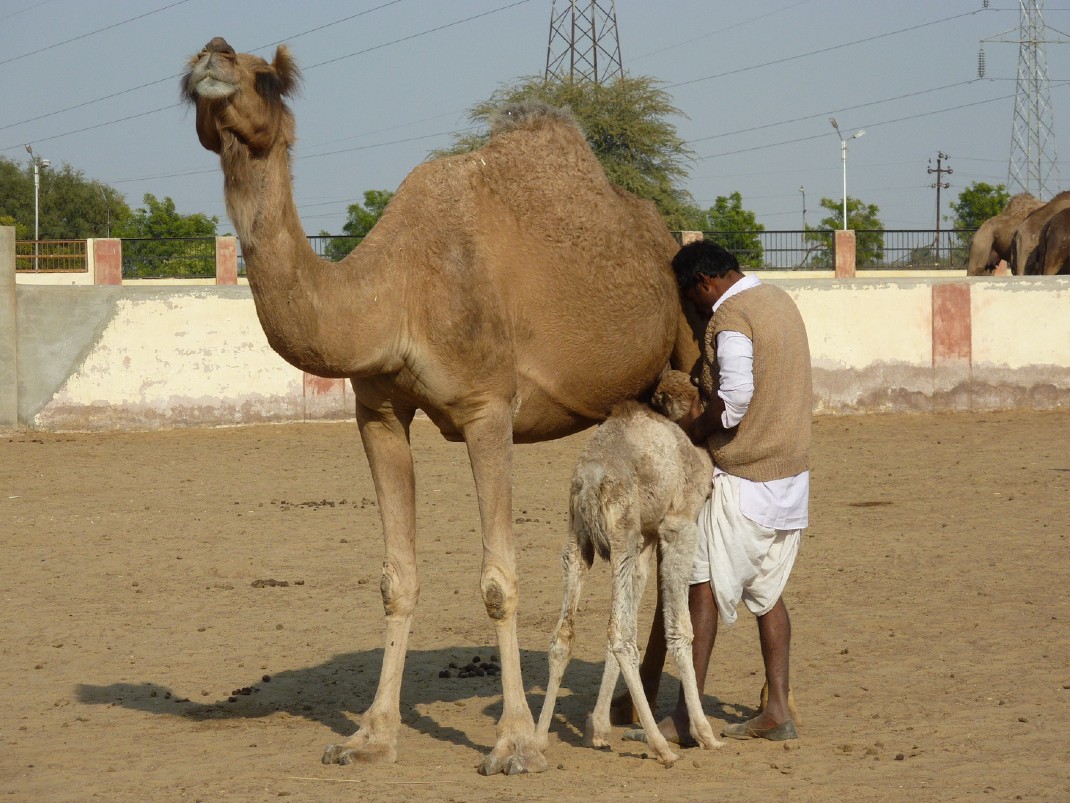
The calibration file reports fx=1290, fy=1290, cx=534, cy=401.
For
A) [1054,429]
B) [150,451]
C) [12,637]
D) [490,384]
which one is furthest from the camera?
[1054,429]

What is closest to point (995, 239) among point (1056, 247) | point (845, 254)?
point (845, 254)

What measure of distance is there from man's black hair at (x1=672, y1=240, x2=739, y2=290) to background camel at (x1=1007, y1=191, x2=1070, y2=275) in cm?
2162

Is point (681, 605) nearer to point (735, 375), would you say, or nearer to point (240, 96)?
point (735, 375)

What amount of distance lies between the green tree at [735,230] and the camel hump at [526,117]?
11057 mm

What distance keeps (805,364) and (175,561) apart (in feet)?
20.8

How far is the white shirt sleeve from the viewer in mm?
5785

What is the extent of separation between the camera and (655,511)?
5.93 m

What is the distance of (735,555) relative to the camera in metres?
5.97

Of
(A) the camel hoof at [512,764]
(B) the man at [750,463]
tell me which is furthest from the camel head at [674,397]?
(A) the camel hoof at [512,764]

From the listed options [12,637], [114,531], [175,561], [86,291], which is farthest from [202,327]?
[12,637]

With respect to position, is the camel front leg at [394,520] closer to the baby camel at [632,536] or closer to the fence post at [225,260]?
the baby camel at [632,536]

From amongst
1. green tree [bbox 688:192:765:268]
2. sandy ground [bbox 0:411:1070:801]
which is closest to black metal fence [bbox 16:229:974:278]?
green tree [bbox 688:192:765:268]

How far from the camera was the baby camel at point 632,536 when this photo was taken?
228 inches

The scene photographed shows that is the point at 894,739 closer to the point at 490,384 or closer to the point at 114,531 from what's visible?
the point at 490,384
